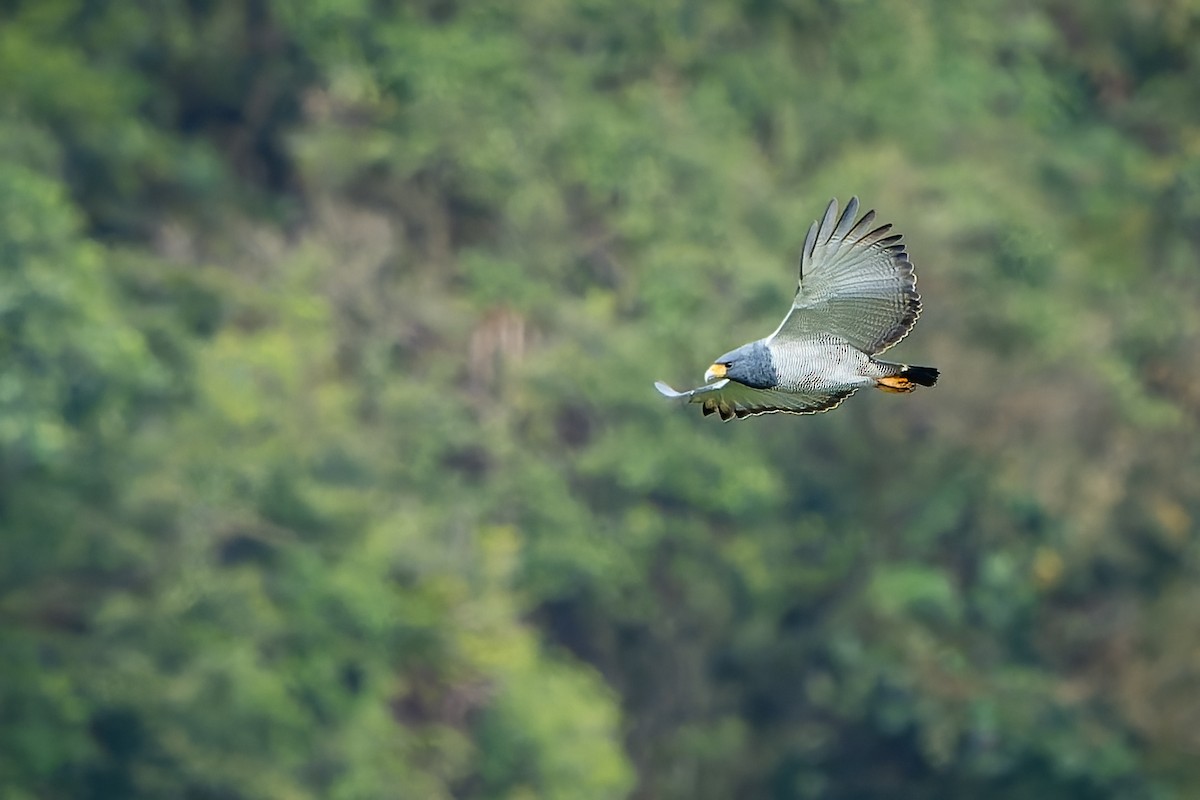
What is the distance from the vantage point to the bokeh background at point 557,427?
24.0m

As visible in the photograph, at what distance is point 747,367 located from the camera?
9.30 m

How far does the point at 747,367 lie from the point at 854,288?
1.78 ft

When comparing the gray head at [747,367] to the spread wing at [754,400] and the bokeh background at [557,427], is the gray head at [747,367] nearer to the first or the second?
the spread wing at [754,400]

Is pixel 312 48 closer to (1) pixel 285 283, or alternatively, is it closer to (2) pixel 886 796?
(1) pixel 285 283

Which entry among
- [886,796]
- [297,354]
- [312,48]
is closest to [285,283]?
[297,354]

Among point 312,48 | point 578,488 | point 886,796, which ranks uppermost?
point 312,48

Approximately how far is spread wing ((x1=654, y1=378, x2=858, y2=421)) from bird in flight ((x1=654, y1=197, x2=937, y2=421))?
0.38 feet

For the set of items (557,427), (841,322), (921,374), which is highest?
(557,427)

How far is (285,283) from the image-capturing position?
26.9 meters

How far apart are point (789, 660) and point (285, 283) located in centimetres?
640

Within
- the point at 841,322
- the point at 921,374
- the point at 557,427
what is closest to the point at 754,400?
the point at 841,322

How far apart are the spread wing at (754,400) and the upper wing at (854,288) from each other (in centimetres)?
24

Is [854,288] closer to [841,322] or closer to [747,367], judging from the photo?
[841,322]

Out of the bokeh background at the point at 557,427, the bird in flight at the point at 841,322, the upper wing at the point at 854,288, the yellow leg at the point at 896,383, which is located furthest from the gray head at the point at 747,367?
the bokeh background at the point at 557,427
